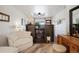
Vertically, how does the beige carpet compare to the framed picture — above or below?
below

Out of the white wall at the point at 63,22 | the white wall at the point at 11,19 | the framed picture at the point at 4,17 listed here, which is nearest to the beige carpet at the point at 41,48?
the white wall at the point at 63,22

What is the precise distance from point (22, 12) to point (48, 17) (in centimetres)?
64

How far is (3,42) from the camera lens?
2.22 m

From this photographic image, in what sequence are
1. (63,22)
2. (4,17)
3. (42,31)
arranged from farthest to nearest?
(63,22) < (42,31) < (4,17)

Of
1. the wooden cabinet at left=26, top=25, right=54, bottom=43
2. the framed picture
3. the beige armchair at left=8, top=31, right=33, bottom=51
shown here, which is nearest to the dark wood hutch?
the wooden cabinet at left=26, top=25, right=54, bottom=43

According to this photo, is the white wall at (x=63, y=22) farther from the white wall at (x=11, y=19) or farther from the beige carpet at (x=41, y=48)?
the white wall at (x=11, y=19)

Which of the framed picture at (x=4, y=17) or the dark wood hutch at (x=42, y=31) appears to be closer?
the framed picture at (x=4, y=17)

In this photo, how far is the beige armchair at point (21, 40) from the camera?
7.49 ft

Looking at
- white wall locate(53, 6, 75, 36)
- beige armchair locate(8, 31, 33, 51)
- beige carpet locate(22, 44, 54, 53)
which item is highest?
white wall locate(53, 6, 75, 36)

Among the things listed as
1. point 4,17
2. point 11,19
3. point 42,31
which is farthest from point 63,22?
point 4,17

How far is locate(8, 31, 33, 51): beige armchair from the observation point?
7.49 ft

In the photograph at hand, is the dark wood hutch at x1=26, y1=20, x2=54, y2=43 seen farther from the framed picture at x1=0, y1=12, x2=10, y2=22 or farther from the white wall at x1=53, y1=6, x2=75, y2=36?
the framed picture at x1=0, y1=12, x2=10, y2=22

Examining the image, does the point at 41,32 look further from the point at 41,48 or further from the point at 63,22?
the point at 63,22

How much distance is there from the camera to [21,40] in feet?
7.97
